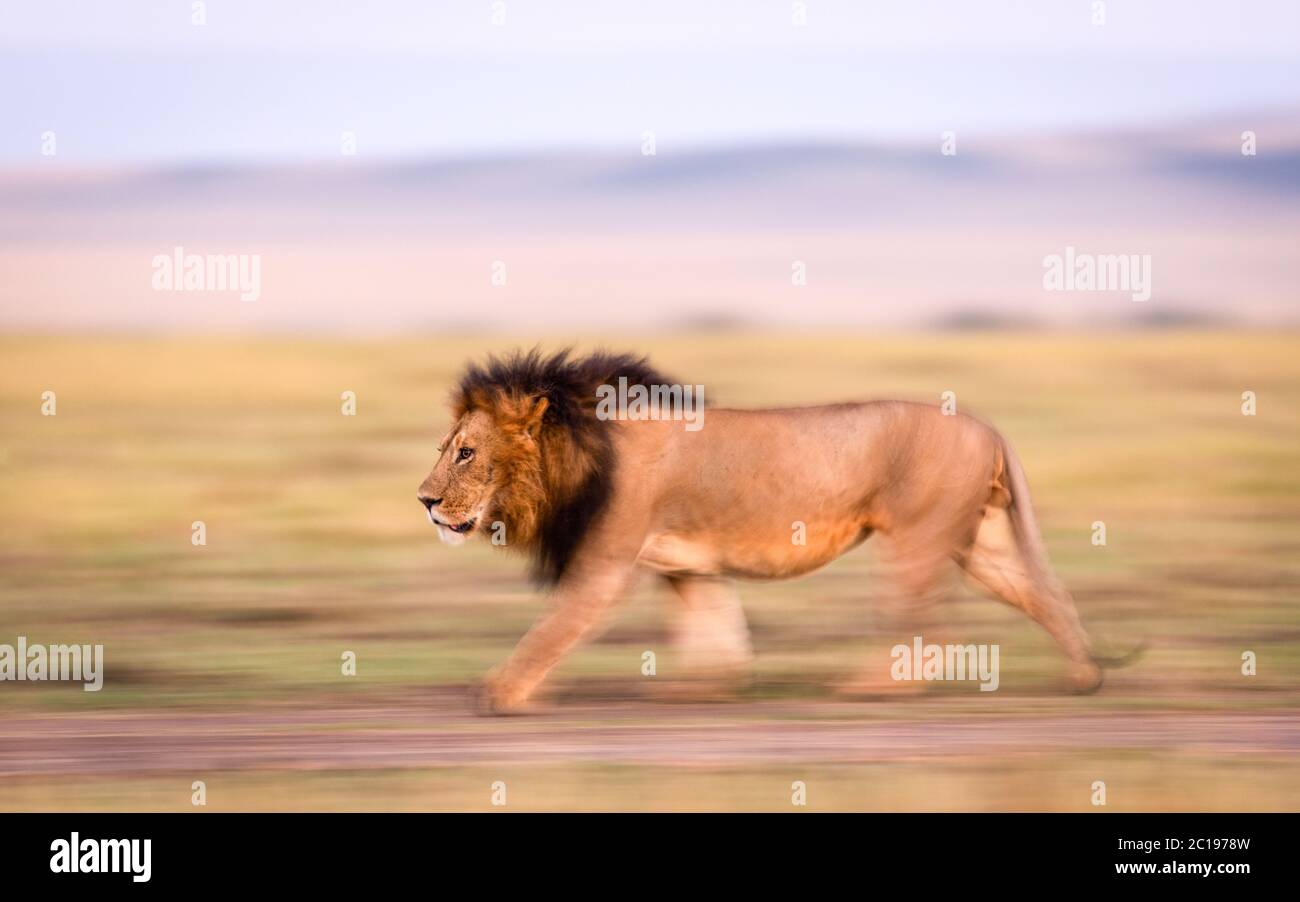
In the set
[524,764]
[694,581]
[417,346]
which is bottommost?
[524,764]

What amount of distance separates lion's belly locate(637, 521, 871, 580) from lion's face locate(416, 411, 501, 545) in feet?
2.01

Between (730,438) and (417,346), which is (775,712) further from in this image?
(417,346)

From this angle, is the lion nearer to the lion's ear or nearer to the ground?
the lion's ear

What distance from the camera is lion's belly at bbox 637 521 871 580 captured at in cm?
834

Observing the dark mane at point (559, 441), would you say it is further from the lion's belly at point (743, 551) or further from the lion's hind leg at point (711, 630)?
the lion's hind leg at point (711, 630)

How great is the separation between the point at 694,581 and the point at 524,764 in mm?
1317

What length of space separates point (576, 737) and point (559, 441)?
1084mm

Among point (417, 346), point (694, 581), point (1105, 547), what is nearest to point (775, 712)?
point (694, 581)

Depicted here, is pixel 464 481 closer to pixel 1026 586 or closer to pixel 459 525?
pixel 459 525

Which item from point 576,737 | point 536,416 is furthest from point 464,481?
point 576,737

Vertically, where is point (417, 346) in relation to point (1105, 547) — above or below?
above

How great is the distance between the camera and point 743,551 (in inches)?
329

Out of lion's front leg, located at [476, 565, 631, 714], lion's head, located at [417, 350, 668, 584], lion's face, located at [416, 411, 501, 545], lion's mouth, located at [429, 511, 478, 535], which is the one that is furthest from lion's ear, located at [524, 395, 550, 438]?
lion's front leg, located at [476, 565, 631, 714]

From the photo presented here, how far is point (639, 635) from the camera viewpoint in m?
9.99
